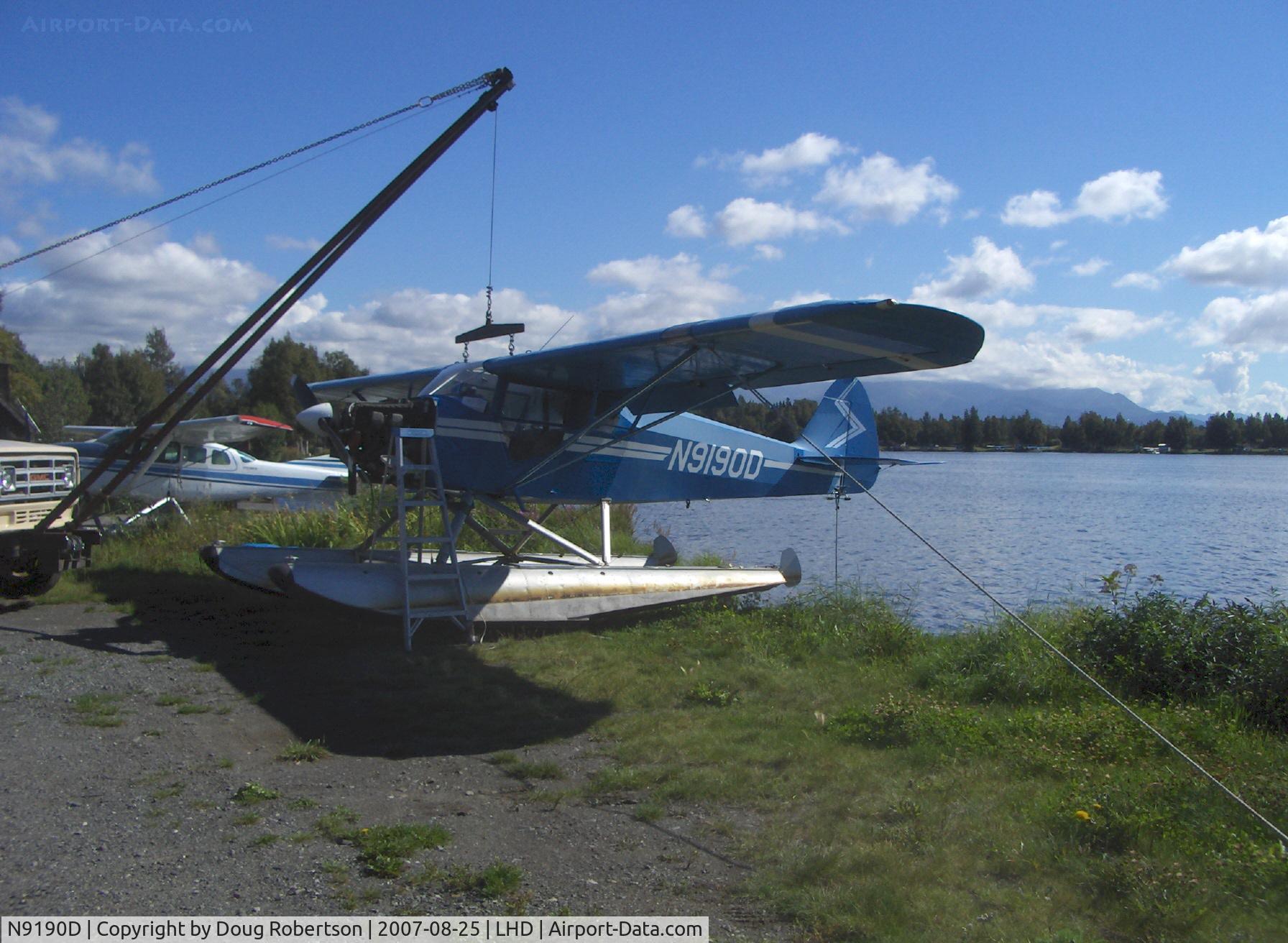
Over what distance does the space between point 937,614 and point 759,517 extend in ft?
46.0

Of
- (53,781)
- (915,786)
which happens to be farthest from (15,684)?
(915,786)

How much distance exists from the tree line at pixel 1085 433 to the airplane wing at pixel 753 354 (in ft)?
135

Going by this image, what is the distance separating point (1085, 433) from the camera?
71.8 metres

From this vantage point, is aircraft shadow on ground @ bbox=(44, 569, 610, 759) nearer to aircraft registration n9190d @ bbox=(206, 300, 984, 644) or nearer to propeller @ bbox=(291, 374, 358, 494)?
aircraft registration n9190d @ bbox=(206, 300, 984, 644)

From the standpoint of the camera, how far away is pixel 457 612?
7.81m

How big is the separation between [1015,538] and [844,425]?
771 centimetres

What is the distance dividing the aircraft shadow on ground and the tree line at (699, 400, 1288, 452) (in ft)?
142

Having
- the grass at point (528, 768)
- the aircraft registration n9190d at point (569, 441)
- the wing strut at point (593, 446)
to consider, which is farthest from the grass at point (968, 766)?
the wing strut at point (593, 446)

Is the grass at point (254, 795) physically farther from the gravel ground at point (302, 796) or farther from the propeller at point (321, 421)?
the propeller at point (321, 421)

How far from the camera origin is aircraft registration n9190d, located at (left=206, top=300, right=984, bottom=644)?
6.89 meters

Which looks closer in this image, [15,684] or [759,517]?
[15,684]

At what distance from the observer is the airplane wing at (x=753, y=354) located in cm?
602

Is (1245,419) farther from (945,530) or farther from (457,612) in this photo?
(457,612)

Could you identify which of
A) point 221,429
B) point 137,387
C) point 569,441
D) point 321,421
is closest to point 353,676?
point 321,421
